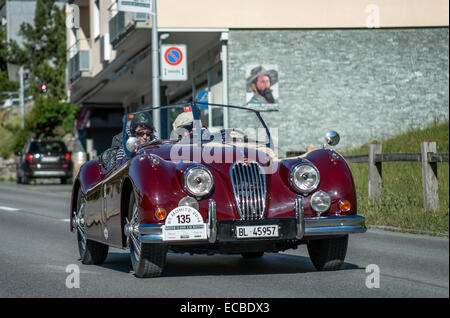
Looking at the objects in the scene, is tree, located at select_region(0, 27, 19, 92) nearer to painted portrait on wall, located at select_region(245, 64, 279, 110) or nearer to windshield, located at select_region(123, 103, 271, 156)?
painted portrait on wall, located at select_region(245, 64, 279, 110)

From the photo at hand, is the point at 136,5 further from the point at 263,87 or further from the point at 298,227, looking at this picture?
the point at 298,227

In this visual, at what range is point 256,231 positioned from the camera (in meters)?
7.71

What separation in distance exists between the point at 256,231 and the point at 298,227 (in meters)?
0.38

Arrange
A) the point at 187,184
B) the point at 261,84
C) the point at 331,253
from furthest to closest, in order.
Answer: the point at 261,84
the point at 331,253
the point at 187,184

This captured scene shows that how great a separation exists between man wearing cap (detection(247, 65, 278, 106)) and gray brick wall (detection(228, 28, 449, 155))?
258mm

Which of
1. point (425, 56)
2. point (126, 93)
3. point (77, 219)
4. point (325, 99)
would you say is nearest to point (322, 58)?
point (325, 99)

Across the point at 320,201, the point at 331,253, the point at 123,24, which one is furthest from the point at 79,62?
the point at 320,201

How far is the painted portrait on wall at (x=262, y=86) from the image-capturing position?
2984 centimetres

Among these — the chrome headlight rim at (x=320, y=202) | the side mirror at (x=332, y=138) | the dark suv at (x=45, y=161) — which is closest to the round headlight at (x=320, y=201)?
the chrome headlight rim at (x=320, y=202)

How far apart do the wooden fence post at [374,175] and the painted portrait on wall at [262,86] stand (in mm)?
13263

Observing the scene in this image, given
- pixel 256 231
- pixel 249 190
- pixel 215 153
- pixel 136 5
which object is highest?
pixel 136 5
